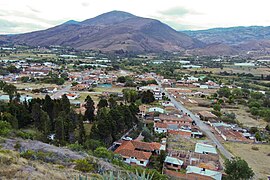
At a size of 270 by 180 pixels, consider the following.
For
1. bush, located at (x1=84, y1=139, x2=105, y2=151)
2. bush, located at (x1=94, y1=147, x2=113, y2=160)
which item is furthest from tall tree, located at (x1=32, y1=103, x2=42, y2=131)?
bush, located at (x1=94, y1=147, x2=113, y2=160)

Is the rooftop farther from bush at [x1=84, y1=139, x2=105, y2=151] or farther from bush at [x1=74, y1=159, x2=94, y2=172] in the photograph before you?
bush at [x1=74, y1=159, x2=94, y2=172]

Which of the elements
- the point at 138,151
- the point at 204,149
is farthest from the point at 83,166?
the point at 204,149

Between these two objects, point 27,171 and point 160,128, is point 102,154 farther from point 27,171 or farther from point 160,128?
point 160,128

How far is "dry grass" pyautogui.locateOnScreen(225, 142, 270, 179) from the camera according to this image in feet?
57.6

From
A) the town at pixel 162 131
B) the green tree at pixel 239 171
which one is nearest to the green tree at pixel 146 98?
the town at pixel 162 131

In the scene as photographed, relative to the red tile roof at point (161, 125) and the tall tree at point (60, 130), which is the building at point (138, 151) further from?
the red tile roof at point (161, 125)

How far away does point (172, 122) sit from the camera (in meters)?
27.2

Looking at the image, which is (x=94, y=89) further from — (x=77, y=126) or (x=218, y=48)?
(x=218, y=48)

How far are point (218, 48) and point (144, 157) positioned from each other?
146m

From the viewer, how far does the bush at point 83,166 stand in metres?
11.3

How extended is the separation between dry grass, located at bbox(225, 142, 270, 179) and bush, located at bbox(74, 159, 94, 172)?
10.9 metres

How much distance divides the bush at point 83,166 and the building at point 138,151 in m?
5.60

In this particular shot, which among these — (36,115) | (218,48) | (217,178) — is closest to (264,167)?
(217,178)

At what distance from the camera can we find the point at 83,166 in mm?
11469
